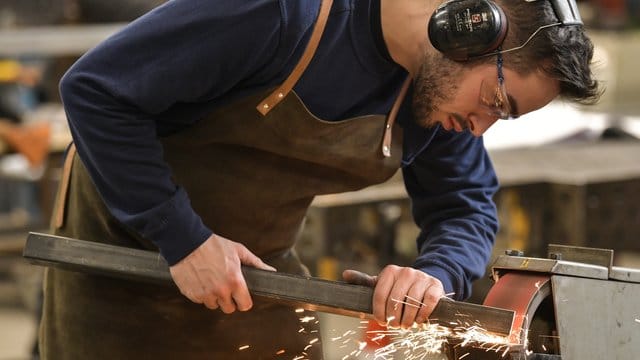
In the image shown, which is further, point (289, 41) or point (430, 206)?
point (430, 206)

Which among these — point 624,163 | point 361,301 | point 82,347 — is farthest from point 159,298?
point 624,163

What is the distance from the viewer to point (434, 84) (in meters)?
1.81

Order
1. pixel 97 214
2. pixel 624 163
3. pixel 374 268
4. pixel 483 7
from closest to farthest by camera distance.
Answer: pixel 483 7, pixel 97 214, pixel 374 268, pixel 624 163

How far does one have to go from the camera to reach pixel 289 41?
5.77 ft

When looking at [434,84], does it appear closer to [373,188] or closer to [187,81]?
[187,81]

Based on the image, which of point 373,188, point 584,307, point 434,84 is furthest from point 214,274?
point 373,188

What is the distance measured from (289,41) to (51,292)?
777 millimetres

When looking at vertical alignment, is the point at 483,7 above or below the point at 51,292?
above

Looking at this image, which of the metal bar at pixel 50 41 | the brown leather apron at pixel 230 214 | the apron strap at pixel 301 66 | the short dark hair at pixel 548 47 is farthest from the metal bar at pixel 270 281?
the metal bar at pixel 50 41

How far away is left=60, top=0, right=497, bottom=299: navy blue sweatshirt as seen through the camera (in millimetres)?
1705

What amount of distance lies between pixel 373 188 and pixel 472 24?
1.92 meters

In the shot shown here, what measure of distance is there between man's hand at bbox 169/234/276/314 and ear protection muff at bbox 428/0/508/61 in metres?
0.48

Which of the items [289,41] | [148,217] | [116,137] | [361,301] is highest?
[289,41]

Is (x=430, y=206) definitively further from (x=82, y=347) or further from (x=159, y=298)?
(x=82, y=347)
